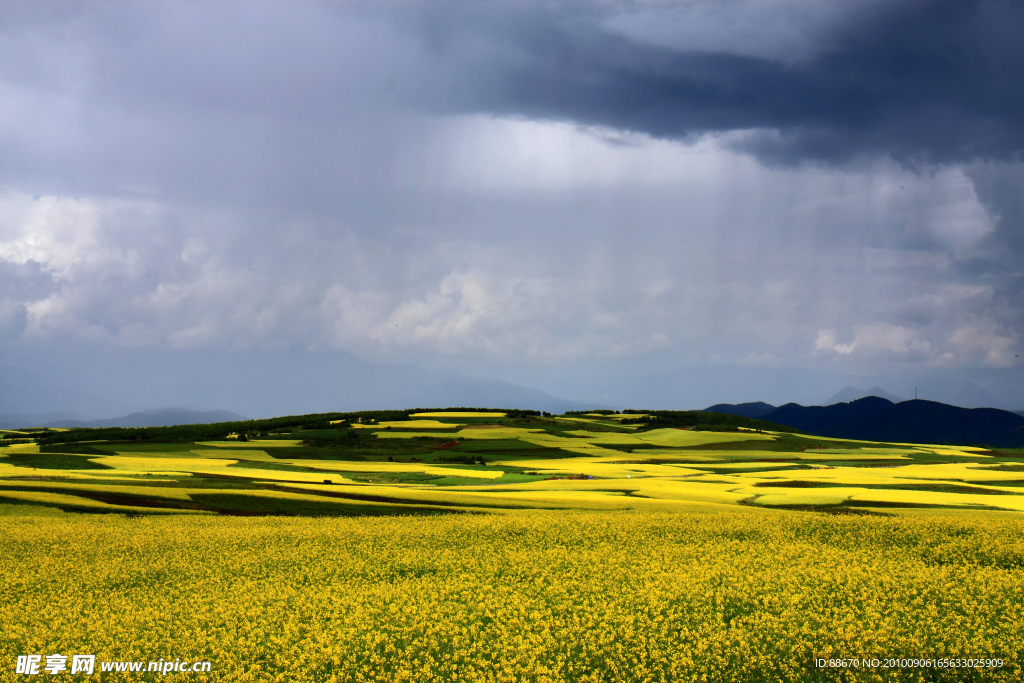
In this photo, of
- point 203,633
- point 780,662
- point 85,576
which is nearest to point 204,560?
point 85,576

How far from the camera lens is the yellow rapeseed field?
14.3 meters

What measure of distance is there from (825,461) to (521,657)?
76.1 meters

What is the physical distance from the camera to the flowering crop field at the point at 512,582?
14406mm

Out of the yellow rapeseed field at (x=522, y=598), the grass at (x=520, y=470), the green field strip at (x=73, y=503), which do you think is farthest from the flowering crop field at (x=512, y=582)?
the grass at (x=520, y=470)

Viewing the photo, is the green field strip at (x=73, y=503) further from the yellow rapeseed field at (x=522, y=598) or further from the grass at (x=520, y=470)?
the yellow rapeseed field at (x=522, y=598)

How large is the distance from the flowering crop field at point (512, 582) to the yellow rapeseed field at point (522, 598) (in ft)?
0.27

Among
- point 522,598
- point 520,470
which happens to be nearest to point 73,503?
point 522,598

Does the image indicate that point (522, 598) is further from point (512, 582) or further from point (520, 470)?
point (520, 470)

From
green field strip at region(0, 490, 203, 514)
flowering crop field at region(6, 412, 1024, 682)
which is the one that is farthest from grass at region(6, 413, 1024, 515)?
flowering crop field at region(6, 412, 1024, 682)

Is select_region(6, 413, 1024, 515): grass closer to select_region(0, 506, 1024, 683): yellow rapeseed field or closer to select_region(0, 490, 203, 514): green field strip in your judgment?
select_region(0, 490, 203, 514): green field strip

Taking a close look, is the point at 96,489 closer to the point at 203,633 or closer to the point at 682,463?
the point at 203,633

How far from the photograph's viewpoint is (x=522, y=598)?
59.2ft

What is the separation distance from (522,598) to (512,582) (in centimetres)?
193

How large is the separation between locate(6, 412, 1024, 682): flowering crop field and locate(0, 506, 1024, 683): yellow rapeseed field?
0.27 feet
